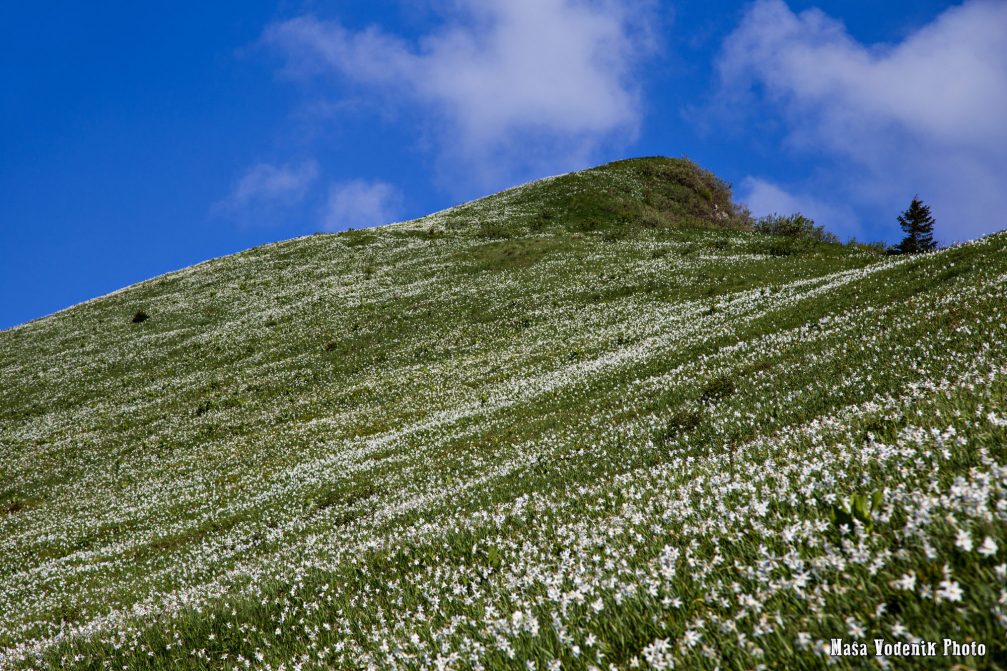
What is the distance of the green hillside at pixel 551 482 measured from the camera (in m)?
3.44

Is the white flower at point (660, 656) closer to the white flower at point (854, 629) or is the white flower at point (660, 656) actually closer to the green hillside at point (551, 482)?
the green hillside at point (551, 482)

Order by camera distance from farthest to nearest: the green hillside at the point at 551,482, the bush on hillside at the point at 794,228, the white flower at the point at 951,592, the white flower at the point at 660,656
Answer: the bush on hillside at the point at 794,228 < the green hillside at the point at 551,482 < the white flower at the point at 660,656 < the white flower at the point at 951,592

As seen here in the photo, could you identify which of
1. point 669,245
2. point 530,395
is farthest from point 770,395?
point 669,245

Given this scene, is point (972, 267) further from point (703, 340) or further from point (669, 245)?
point (669, 245)

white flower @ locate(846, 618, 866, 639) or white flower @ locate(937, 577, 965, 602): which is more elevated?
white flower @ locate(937, 577, 965, 602)

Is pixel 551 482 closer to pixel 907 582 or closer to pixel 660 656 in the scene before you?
pixel 660 656

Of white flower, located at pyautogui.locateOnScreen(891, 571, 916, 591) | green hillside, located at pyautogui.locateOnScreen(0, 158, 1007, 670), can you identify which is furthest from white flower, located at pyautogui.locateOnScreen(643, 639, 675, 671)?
white flower, located at pyautogui.locateOnScreen(891, 571, 916, 591)

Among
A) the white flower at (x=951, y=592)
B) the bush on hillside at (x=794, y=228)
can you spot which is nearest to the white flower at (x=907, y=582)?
the white flower at (x=951, y=592)

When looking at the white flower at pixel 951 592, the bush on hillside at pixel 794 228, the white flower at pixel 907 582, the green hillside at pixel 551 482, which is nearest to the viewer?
the white flower at pixel 951 592

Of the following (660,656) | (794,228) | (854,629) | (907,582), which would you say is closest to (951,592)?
(907,582)

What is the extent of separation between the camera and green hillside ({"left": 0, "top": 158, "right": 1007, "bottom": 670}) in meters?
3.44

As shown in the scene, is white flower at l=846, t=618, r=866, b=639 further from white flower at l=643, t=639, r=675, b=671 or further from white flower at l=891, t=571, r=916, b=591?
white flower at l=643, t=639, r=675, b=671

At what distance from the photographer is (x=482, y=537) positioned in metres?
7.79

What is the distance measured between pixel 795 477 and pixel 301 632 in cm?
598
